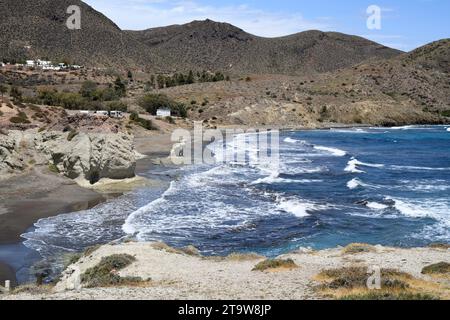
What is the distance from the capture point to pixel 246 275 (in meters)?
15.4

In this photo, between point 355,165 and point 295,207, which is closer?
point 295,207

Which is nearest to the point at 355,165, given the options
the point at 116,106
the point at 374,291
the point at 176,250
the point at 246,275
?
the point at 176,250

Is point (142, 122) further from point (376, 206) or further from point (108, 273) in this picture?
point (108, 273)

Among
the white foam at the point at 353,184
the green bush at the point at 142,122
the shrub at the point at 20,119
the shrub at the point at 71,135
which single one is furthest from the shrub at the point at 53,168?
the green bush at the point at 142,122

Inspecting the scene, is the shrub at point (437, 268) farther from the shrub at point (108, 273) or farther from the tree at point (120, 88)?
the tree at point (120, 88)

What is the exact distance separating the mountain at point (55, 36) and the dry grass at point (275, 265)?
113 m

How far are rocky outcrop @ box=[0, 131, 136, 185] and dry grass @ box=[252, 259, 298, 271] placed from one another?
64.8 feet

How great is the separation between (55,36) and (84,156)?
105 metres

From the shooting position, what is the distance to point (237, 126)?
3703 inches

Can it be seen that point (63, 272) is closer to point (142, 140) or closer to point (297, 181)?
point (297, 181)

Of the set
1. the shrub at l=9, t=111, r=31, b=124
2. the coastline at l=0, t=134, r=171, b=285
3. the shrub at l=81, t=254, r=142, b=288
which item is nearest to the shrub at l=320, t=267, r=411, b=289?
the shrub at l=81, t=254, r=142, b=288

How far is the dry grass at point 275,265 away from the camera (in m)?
16.2
